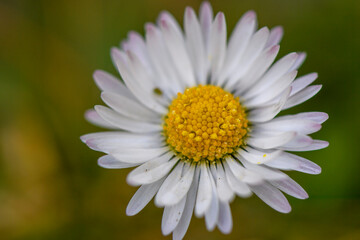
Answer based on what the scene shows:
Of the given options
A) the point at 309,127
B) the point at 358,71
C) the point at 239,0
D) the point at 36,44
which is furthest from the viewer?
the point at 36,44

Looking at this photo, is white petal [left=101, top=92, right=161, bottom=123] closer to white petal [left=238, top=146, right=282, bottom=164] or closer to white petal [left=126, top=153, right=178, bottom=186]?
white petal [left=126, top=153, right=178, bottom=186]

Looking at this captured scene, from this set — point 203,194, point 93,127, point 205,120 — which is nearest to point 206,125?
point 205,120

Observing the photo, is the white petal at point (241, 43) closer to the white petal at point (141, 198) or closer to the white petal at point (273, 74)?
the white petal at point (273, 74)

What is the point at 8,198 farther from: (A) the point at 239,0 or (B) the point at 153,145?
(A) the point at 239,0

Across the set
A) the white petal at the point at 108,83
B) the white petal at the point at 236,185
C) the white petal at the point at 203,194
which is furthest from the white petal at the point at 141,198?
the white petal at the point at 108,83

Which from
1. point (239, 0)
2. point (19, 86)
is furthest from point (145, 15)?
point (19, 86)

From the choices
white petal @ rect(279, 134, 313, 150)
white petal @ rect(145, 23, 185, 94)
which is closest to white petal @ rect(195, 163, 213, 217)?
white petal @ rect(279, 134, 313, 150)

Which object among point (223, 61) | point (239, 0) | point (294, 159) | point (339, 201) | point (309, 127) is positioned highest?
point (239, 0)
